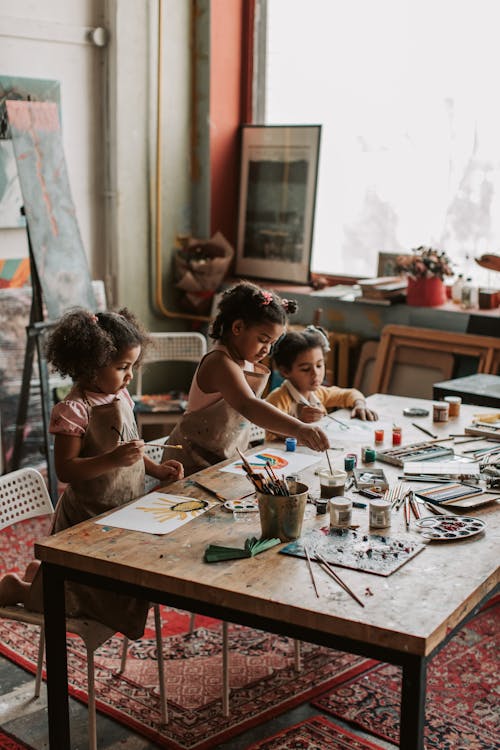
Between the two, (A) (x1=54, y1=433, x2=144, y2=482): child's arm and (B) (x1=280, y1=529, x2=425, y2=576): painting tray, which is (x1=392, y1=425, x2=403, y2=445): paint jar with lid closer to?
(B) (x1=280, y1=529, x2=425, y2=576): painting tray

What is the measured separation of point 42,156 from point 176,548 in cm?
313

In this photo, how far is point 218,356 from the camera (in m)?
3.28

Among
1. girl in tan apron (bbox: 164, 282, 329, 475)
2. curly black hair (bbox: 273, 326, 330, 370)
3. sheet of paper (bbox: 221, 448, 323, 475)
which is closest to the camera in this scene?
sheet of paper (bbox: 221, 448, 323, 475)

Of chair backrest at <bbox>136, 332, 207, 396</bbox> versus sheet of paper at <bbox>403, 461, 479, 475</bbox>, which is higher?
chair backrest at <bbox>136, 332, 207, 396</bbox>

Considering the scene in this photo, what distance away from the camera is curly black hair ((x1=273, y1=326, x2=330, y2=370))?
372 centimetres

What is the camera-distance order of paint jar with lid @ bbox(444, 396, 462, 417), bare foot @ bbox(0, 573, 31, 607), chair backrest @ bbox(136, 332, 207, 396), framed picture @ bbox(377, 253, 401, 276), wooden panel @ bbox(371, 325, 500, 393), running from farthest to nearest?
framed picture @ bbox(377, 253, 401, 276) < chair backrest @ bbox(136, 332, 207, 396) < wooden panel @ bbox(371, 325, 500, 393) < paint jar with lid @ bbox(444, 396, 462, 417) < bare foot @ bbox(0, 573, 31, 607)

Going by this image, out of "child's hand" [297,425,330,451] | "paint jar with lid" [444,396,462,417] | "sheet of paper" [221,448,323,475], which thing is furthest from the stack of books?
"child's hand" [297,425,330,451]

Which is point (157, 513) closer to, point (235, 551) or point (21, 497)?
point (235, 551)

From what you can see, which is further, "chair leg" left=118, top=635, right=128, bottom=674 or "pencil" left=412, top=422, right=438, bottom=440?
"pencil" left=412, top=422, right=438, bottom=440

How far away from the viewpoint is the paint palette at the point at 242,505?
2646 mm

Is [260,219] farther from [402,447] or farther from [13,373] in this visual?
[402,447]

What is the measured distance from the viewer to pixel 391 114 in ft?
19.0

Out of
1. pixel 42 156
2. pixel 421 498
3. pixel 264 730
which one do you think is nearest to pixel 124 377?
pixel 421 498

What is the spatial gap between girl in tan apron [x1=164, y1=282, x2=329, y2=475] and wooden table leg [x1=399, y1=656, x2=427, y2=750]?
1270 millimetres
